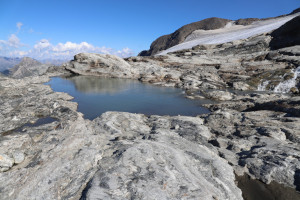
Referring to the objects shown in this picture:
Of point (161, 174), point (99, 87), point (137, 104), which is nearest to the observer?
point (161, 174)

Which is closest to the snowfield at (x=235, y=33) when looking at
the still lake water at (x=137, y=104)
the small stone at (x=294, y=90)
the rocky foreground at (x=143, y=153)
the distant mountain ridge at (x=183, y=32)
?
the distant mountain ridge at (x=183, y=32)

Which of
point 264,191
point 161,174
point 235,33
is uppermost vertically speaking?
point 235,33

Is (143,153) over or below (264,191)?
over

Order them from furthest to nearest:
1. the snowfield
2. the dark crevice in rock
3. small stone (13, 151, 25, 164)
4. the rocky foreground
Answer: the snowfield < small stone (13, 151, 25, 164) < the dark crevice in rock < the rocky foreground

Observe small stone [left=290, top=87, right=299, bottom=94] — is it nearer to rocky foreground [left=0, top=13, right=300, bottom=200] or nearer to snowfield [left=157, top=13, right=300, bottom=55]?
rocky foreground [left=0, top=13, right=300, bottom=200]

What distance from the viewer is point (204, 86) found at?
39031 millimetres

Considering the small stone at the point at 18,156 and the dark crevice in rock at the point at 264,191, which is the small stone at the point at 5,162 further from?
the dark crevice in rock at the point at 264,191

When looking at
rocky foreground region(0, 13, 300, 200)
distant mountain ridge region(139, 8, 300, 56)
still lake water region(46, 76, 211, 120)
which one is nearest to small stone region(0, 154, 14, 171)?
rocky foreground region(0, 13, 300, 200)

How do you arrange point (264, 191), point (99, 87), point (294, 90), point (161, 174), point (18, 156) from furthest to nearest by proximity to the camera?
point (99, 87)
point (294, 90)
point (18, 156)
point (264, 191)
point (161, 174)

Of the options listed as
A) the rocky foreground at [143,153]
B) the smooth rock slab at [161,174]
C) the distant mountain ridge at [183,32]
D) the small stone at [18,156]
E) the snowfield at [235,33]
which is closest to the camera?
the smooth rock slab at [161,174]

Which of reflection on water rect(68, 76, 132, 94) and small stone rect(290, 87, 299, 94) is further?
small stone rect(290, 87, 299, 94)

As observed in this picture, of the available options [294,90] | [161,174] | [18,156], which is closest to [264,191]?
[161,174]

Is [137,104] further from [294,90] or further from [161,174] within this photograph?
[294,90]

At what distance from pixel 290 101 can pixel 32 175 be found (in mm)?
23468
